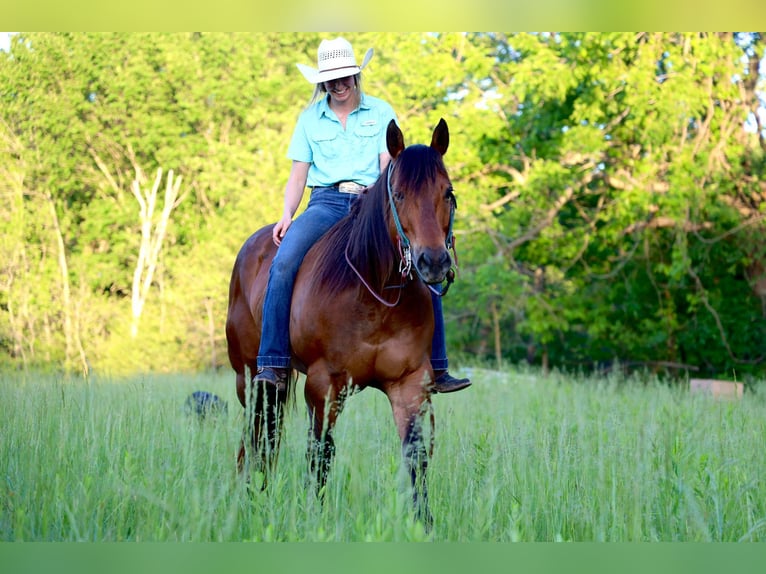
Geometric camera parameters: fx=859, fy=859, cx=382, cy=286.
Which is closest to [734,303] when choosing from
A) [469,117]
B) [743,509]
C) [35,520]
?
[469,117]

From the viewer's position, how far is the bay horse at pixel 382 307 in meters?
3.70

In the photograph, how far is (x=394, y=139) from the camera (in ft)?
12.9

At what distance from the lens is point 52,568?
2.19 meters

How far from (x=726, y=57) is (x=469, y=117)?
4.64 meters

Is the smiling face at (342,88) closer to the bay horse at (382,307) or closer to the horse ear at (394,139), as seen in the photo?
the bay horse at (382,307)

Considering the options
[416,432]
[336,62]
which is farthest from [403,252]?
[336,62]

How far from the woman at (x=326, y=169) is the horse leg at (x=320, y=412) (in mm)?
283

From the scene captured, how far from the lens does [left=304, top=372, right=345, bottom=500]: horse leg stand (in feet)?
13.4

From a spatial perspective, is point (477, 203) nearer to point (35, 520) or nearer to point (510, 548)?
point (35, 520)

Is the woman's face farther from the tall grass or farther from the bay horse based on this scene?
the tall grass

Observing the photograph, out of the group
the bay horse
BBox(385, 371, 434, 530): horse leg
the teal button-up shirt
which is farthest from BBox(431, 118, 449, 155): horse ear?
BBox(385, 371, 434, 530): horse leg

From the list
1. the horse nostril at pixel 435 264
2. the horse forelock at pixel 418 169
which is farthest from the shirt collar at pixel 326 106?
the horse nostril at pixel 435 264

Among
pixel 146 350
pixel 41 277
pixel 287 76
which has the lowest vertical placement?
pixel 146 350

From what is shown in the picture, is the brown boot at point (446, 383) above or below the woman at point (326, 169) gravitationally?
below
